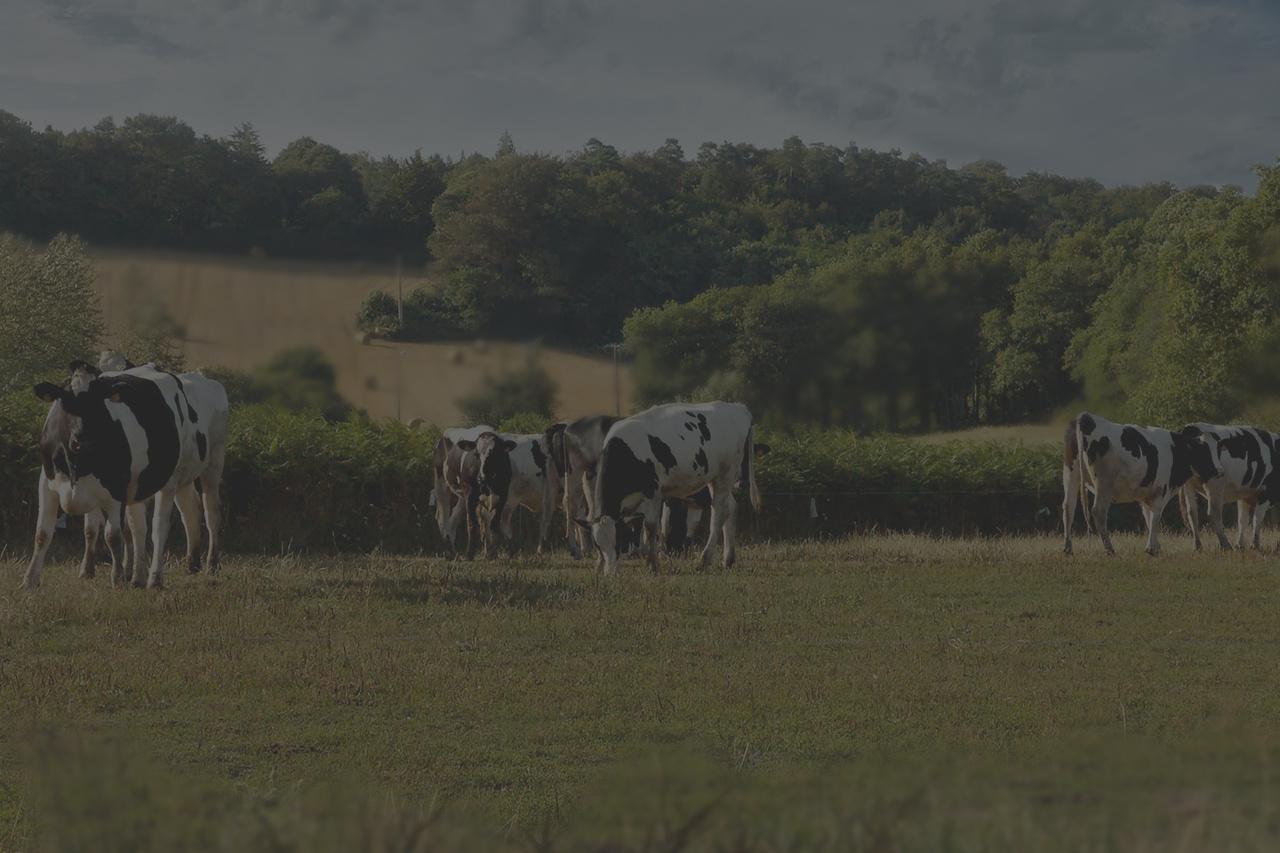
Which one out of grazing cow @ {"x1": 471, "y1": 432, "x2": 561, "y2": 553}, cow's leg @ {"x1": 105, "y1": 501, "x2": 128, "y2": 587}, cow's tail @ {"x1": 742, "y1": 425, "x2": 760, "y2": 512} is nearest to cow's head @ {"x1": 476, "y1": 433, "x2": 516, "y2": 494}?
grazing cow @ {"x1": 471, "y1": 432, "x2": 561, "y2": 553}

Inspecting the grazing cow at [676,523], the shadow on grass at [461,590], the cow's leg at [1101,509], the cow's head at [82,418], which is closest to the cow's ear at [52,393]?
the cow's head at [82,418]

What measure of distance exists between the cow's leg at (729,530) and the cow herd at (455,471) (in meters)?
0.03

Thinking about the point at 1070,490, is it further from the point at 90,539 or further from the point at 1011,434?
the point at 90,539

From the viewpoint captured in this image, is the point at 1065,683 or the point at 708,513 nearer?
the point at 1065,683

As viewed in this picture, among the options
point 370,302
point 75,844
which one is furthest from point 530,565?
point 75,844

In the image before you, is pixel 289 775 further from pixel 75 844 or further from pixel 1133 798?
pixel 1133 798

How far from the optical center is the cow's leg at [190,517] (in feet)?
62.9

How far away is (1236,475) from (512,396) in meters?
14.2

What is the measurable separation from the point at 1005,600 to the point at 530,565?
7687 millimetres

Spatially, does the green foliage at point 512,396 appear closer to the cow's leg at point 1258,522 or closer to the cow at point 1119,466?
the cow at point 1119,466

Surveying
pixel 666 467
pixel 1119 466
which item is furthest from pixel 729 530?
pixel 1119 466

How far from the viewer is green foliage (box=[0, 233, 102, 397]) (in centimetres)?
3781

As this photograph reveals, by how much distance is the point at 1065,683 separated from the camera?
11.6m

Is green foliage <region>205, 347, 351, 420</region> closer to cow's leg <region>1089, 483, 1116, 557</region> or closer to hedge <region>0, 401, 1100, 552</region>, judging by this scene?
hedge <region>0, 401, 1100, 552</region>
